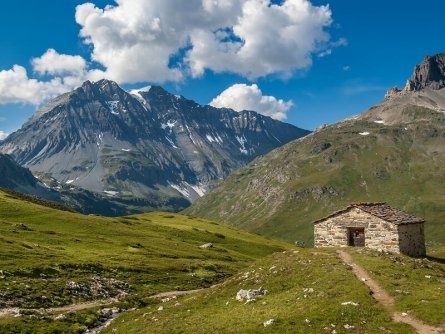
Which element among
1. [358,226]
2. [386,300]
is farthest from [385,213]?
[386,300]

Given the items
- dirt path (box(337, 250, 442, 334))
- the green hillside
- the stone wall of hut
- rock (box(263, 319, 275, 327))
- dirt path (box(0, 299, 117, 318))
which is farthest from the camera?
the stone wall of hut

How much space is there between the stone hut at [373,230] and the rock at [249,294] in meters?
16.7

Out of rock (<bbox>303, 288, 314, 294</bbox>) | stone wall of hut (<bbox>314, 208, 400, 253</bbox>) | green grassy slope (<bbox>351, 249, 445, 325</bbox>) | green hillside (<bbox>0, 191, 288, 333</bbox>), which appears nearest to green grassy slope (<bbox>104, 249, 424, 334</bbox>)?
rock (<bbox>303, 288, 314, 294</bbox>)

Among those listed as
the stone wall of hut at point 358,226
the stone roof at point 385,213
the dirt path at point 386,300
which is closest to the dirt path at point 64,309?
the stone wall of hut at point 358,226

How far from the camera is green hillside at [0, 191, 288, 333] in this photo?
44.4 meters

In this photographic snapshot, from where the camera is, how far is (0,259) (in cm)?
5450

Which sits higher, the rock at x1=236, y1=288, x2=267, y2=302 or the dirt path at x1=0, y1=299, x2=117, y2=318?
the rock at x1=236, y1=288, x2=267, y2=302

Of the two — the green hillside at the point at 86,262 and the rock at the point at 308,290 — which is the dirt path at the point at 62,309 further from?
the rock at the point at 308,290

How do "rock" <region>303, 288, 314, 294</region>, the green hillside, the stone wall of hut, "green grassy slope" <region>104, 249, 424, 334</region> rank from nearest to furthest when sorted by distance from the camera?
"green grassy slope" <region>104, 249, 424, 334</region>
"rock" <region>303, 288, 314, 294</region>
the green hillside
the stone wall of hut

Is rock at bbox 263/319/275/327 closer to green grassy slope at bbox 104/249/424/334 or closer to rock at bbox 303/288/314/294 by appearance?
green grassy slope at bbox 104/249/424/334

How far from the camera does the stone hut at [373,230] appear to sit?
48.6m

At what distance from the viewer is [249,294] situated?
3825 centimetres

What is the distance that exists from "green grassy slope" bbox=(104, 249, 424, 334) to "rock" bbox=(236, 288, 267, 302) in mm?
595

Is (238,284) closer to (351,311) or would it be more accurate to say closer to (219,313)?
(219,313)
